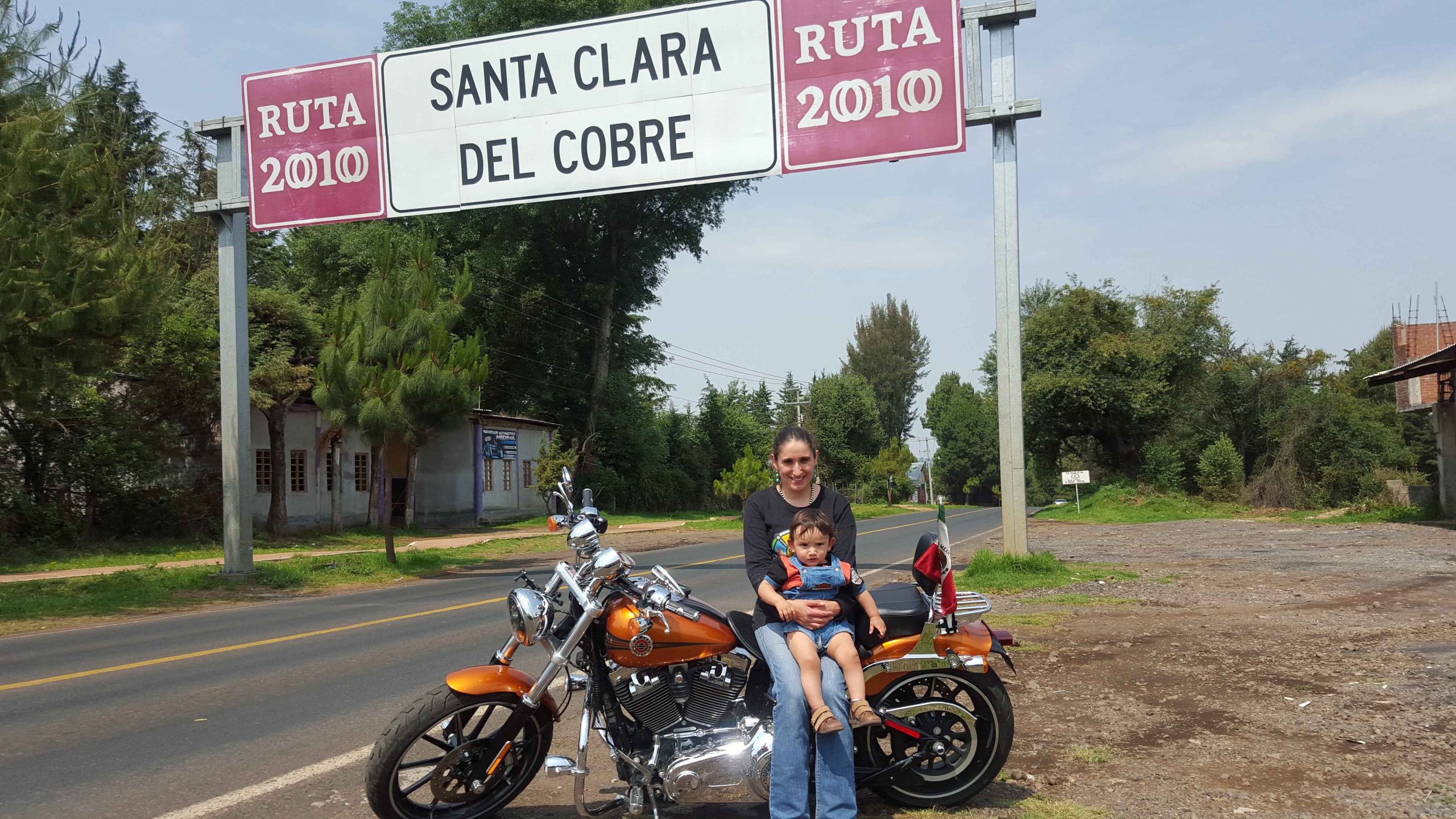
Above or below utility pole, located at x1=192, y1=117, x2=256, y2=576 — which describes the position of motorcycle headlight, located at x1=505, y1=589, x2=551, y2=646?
below

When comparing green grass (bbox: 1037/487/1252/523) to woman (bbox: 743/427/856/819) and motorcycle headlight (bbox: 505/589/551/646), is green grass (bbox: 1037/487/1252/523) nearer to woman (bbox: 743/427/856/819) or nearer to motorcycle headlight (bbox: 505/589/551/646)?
woman (bbox: 743/427/856/819)

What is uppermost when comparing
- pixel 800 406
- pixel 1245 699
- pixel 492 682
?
pixel 800 406

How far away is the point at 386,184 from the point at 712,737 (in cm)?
1210

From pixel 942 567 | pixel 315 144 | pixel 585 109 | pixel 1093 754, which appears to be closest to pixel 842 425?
pixel 315 144

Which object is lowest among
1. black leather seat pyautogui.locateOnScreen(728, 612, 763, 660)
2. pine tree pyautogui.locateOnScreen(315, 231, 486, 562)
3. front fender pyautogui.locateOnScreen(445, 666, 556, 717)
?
front fender pyautogui.locateOnScreen(445, 666, 556, 717)

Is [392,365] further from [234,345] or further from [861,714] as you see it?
[861,714]

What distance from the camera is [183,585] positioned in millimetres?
16062

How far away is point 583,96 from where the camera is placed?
13539 mm

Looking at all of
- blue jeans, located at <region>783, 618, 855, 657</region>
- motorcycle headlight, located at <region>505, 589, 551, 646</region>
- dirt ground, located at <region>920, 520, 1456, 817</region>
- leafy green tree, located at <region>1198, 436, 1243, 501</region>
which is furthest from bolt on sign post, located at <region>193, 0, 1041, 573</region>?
leafy green tree, located at <region>1198, 436, 1243, 501</region>

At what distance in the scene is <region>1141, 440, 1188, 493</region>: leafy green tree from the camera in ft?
140

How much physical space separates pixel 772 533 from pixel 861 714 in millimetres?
845

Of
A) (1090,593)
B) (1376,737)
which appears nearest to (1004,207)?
(1090,593)

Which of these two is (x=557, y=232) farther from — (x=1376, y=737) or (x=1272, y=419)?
(x=1376, y=737)

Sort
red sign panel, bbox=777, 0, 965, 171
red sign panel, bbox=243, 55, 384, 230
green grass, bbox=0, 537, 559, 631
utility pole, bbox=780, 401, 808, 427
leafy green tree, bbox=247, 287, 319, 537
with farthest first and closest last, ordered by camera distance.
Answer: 1. utility pole, bbox=780, 401, 808, 427
2. leafy green tree, bbox=247, 287, 319, 537
3. red sign panel, bbox=243, 55, 384, 230
4. green grass, bbox=0, 537, 559, 631
5. red sign panel, bbox=777, 0, 965, 171
